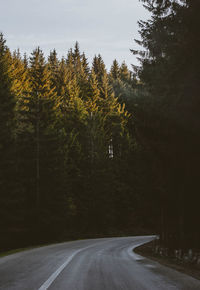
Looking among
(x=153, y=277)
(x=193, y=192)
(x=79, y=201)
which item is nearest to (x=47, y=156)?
(x=79, y=201)

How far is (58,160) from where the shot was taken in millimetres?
37312

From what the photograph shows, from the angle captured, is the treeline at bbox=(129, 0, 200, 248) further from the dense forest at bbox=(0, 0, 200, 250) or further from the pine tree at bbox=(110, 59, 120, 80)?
the pine tree at bbox=(110, 59, 120, 80)

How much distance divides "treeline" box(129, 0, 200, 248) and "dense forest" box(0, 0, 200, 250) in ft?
0.16

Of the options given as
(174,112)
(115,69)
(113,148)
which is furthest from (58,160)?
(115,69)

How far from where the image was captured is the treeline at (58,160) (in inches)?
1203

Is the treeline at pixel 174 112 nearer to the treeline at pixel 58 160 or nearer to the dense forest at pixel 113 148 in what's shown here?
the dense forest at pixel 113 148

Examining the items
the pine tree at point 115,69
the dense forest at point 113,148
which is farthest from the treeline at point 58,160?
the pine tree at point 115,69

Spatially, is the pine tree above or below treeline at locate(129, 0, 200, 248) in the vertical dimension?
above

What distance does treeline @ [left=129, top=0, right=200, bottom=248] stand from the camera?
1259cm

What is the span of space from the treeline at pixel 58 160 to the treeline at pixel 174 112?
3.21m

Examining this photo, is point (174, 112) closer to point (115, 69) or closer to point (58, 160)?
point (58, 160)

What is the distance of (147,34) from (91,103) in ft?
123

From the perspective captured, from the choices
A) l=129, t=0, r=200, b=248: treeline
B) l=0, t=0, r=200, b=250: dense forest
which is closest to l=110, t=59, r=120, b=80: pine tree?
l=0, t=0, r=200, b=250: dense forest

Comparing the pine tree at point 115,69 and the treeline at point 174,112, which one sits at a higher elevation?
the pine tree at point 115,69
